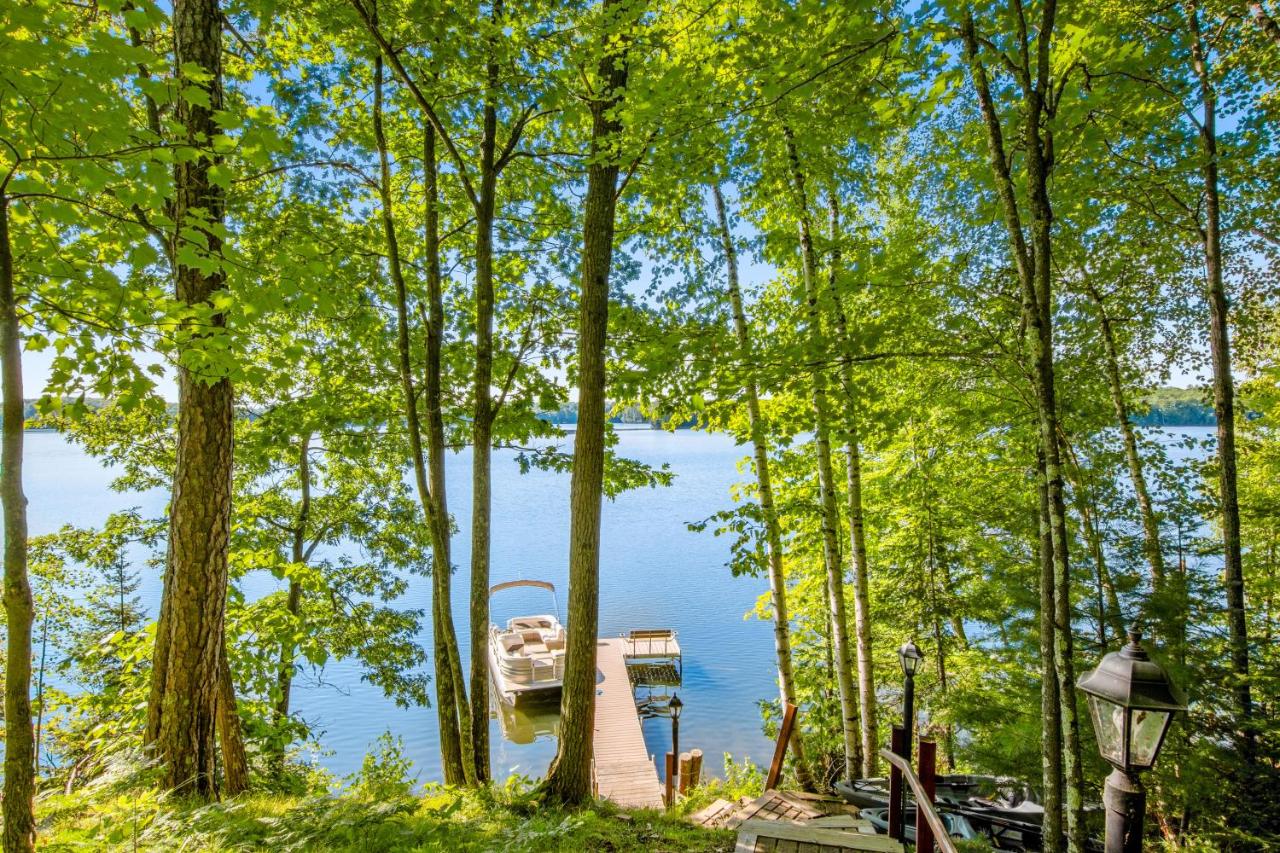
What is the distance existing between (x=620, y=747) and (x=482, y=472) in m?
9.97

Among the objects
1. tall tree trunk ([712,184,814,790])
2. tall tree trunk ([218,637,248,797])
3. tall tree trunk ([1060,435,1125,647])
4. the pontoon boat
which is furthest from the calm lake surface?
tall tree trunk ([218,637,248,797])

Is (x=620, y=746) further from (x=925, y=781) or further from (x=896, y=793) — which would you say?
(x=925, y=781)

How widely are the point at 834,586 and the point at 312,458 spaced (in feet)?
32.8

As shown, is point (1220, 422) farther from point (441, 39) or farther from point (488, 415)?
point (441, 39)

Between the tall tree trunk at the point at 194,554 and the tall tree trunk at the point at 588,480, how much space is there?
2.50 metres

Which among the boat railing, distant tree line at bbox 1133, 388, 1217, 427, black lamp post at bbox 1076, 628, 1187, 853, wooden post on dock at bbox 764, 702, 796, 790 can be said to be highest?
distant tree line at bbox 1133, 388, 1217, 427

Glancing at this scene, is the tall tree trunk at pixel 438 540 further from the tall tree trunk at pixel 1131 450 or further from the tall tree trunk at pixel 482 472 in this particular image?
the tall tree trunk at pixel 1131 450

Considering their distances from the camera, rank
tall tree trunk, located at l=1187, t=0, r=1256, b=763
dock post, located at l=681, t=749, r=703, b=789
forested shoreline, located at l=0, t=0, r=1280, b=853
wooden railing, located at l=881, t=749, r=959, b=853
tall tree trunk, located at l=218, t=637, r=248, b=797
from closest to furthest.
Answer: wooden railing, located at l=881, t=749, r=959, b=853 < forested shoreline, located at l=0, t=0, r=1280, b=853 < tall tree trunk, located at l=218, t=637, r=248, b=797 < tall tree trunk, located at l=1187, t=0, r=1256, b=763 < dock post, located at l=681, t=749, r=703, b=789

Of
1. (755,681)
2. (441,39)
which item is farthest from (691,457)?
(441,39)

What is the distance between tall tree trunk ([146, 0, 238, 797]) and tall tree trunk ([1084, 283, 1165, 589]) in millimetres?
8713

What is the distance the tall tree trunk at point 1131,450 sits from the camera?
616cm

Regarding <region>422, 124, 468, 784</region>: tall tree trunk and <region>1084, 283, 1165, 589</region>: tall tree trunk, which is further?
<region>1084, 283, 1165, 589</region>: tall tree trunk

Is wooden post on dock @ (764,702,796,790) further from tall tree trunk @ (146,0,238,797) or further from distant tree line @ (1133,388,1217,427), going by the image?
distant tree line @ (1133,388,1217,427)

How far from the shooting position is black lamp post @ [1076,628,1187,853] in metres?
2.18
